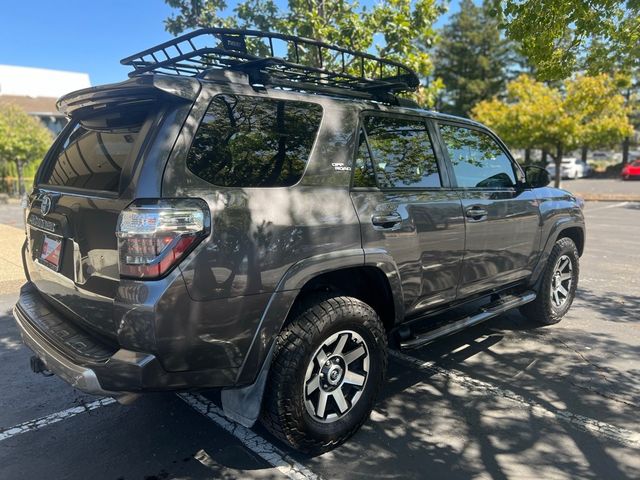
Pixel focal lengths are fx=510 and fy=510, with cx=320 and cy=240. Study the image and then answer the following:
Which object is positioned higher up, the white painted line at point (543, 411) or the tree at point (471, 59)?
the tree at point (471, 59)

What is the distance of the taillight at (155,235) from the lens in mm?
2199

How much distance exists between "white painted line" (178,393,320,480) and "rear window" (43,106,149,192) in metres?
1.60

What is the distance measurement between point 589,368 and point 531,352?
47cm

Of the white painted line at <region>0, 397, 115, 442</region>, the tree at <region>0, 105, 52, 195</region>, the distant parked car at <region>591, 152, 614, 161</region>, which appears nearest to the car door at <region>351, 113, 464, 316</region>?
the white painted line at <region>0, 397, 115, 442</region>

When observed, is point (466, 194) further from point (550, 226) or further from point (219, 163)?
point (219, 163)

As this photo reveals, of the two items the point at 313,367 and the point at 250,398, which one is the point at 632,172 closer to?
the point at 313,367

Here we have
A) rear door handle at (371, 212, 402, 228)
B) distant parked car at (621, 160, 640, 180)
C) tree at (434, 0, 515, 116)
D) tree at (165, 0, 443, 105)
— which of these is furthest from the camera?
tree at (434, 0, 515, 116)

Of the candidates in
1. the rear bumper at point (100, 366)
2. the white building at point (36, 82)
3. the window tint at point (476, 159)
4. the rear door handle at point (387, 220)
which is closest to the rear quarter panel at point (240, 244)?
the rear bumper at point (100, 366)

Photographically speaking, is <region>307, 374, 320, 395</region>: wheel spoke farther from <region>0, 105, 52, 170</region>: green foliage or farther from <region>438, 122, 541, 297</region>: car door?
<region>0, 105, 52, 170</region>: green foliage

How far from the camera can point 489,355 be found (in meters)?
4.30

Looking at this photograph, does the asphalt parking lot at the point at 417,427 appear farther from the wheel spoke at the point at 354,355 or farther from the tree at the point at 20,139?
the tree at the point at 20,139

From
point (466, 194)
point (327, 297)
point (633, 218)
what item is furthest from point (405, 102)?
point (633, 218)

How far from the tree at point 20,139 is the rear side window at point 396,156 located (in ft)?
70.4

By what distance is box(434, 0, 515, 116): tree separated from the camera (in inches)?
1773
